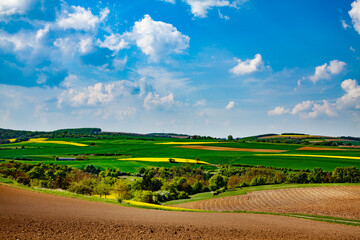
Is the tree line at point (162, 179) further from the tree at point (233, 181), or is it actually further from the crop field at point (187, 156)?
the crop field at point (187, 156)

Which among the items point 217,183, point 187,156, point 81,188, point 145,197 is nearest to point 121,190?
point 145,197

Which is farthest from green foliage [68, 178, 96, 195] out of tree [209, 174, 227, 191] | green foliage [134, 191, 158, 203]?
tree [209, 174, 227, 191]

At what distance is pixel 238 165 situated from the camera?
90.1m

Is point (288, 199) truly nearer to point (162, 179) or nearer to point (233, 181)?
point (233, 181)

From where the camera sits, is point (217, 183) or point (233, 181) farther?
point (233, 181)

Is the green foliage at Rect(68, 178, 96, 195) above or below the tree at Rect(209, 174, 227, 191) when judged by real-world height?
above

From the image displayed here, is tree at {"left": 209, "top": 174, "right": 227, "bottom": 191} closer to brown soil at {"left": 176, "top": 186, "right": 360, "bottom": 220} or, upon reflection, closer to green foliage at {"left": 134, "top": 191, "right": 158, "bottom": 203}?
brown soil at {"left": 176, "top": 186, "right": 360, "bottom": 220}

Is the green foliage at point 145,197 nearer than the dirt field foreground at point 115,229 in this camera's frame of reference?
No

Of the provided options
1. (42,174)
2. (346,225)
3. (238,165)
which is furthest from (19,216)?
(238,165)

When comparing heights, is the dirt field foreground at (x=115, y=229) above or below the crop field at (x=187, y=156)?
above

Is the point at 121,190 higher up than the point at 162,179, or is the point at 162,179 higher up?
the point at 121,190

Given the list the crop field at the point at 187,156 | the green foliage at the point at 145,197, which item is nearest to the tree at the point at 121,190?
the green foliage at the point at 145,197

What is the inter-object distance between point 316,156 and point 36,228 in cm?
9805

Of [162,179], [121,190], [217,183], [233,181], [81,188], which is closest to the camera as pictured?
[81,188]
